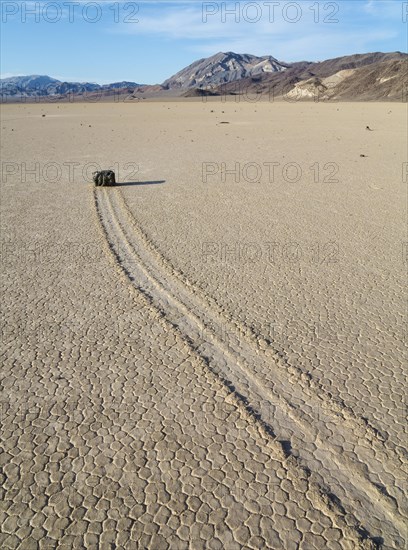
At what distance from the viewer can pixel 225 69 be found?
18338 cm

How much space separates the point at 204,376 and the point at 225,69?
194178mm

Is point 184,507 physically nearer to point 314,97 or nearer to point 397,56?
point 314,97

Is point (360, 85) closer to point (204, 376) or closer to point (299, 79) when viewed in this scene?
point (299, 79)

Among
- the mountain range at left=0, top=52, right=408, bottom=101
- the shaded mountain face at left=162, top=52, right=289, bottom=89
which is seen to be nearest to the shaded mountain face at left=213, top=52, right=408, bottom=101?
the mountain range at left=0, top=52, right=408, bottom=101

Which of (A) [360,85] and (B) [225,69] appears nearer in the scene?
(A) [360,85]

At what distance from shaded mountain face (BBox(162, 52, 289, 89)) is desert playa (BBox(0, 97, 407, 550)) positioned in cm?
16678

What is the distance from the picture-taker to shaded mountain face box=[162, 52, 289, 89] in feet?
559

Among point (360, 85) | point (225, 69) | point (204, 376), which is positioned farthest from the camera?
point (225, 69)

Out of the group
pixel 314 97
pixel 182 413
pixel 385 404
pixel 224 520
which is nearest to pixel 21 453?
pixel 182 413

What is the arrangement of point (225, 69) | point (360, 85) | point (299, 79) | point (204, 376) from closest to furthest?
point (204, 376) < point (360, 85) < point (299, 79) < point (225, 69)

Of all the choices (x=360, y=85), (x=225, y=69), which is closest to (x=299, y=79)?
(x=360, y=85)

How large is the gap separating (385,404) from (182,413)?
4.58ft

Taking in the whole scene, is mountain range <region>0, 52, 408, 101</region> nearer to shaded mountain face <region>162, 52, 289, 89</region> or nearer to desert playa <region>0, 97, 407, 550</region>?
shaded mountain face <region>162, 52, 289, 89</region>

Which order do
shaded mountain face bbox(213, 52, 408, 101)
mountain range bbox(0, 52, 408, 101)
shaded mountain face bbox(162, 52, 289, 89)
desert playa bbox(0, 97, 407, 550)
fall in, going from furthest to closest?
1. shaded mountain face bbox(162, 52, 289, 89)
2. mountain range bbox(0, 52, 408, 101)
3. shaded mountain face bbox(213, 52, 408, 101)
4. desert playa bbox(0, 97, 407, 550)
